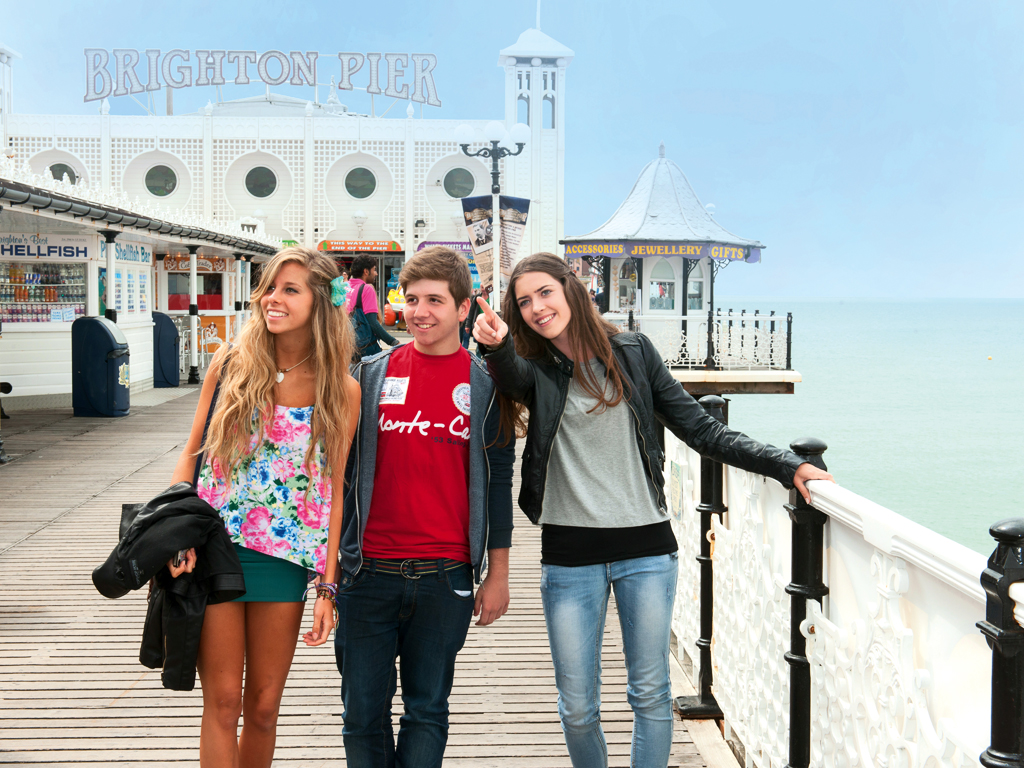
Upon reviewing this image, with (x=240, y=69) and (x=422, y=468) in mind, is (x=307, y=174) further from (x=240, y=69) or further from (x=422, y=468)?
(x=422, y=468)

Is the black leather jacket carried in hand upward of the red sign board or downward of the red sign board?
downward

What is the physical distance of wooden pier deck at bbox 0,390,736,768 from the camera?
337 centimetres

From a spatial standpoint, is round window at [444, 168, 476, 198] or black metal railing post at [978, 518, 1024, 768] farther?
round window at [444, 168, 476, 198]

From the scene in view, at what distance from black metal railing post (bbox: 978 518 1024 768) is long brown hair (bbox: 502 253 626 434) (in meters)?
1.24

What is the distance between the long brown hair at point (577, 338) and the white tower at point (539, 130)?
116 feet

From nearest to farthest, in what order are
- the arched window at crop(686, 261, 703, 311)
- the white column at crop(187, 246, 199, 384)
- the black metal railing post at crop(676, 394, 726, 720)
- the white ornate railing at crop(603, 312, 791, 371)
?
Answer: 1. the black metal railing post at crop(676, 394, 726, 720)
2. the white column at crop(187, 246, 199, 384)
3. the white ornate railing at crop(603, 312, 791, 371)
4. the arched window at crop(686, 261, 703, 311)

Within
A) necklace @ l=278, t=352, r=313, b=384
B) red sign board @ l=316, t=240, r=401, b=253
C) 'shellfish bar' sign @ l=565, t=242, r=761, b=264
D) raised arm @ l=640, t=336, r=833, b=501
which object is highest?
red sign board @ l=316, t=240, r=401, b=253

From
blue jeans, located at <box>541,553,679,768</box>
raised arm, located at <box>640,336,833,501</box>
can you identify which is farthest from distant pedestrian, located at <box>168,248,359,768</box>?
raised arm, located at <box>640,336,833,501</box>

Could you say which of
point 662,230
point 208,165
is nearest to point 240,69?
point 208,165

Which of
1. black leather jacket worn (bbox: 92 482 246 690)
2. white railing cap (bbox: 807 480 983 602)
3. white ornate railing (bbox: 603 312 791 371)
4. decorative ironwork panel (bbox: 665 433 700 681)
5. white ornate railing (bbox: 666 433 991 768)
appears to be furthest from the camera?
white ornate railing (bbox: 603 312 791 371)

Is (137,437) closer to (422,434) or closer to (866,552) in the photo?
(422,434)

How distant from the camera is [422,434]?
2.54 m

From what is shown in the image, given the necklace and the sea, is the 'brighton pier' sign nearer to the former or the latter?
the sea

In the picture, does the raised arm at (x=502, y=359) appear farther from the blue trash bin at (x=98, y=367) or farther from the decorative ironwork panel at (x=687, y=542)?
the blue trash bin at (x=98, y=367)
